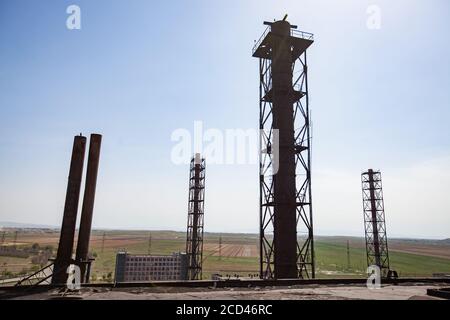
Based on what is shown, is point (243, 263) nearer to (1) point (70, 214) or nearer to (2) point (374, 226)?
(2) point (374, 226)

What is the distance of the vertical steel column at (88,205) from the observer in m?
11.8

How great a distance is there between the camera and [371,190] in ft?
113

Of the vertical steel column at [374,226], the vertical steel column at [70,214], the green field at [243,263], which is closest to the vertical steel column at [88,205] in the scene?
the vertical steel column at [70,214]

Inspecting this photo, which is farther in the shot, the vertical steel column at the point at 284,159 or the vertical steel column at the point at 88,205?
the vertical steel column at the point at 284,159

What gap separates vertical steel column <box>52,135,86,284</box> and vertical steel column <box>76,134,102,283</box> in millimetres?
330

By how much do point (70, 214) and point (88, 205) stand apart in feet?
2.39

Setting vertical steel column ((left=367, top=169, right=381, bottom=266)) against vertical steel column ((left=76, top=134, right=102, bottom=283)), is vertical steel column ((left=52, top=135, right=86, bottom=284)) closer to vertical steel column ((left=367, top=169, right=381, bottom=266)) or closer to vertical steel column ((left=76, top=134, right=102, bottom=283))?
vertical steel column ((left=76, top=134, right=102, bottom=283))

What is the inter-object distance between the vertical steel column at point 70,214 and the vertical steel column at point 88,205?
330mm

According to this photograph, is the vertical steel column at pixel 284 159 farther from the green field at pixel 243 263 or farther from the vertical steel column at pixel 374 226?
the green field at pixel 243 263

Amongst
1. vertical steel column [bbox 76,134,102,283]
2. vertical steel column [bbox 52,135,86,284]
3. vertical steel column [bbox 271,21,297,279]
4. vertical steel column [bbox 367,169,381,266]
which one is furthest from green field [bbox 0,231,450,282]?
vertical steel column [bbox 52,135,86,284]

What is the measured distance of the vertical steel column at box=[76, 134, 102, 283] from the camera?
11812mm
